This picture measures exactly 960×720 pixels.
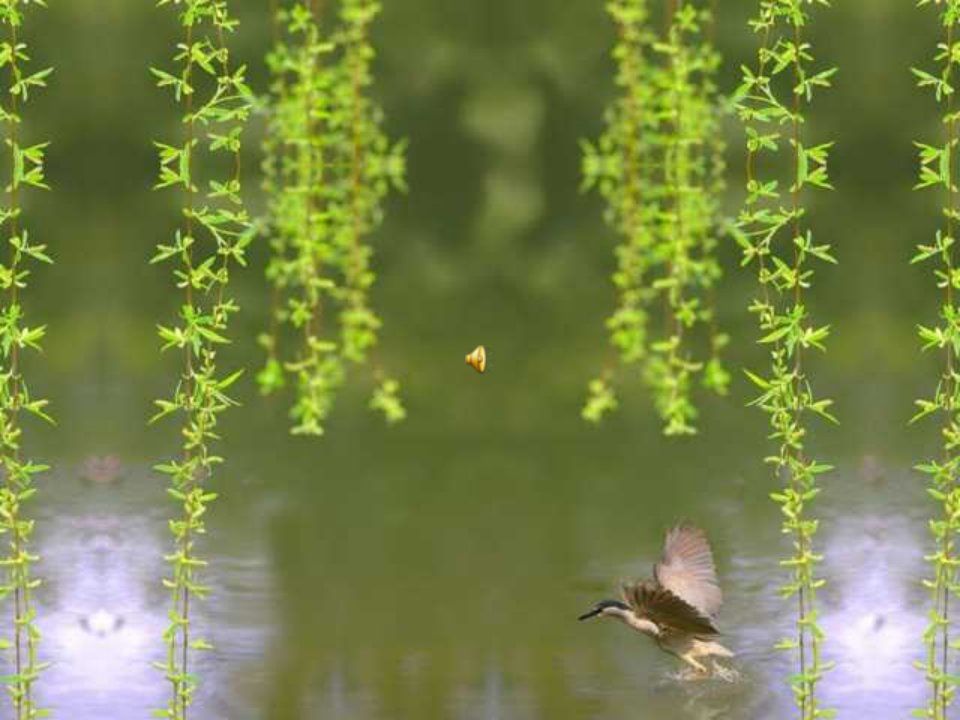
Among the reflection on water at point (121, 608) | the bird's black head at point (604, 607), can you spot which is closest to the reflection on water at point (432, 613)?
the reflection on water at point (121, 608)

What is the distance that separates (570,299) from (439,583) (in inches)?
137

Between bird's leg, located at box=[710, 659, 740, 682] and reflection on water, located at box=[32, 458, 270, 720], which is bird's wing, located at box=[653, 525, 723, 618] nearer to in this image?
bird's leg, located at box=[710, 659, 740, 682]

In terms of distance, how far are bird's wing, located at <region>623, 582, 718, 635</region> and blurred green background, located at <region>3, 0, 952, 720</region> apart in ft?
0.57

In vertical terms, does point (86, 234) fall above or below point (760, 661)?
above

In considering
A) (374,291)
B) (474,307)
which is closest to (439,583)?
(474,307)

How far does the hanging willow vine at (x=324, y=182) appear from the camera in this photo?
25.3ft

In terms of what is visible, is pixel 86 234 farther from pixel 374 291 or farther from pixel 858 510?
pixel 858 510

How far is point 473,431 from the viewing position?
8.87 m

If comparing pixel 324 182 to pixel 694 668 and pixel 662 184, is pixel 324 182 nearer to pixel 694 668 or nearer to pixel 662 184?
pixel 662 184

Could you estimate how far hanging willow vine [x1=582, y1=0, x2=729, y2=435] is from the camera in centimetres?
798

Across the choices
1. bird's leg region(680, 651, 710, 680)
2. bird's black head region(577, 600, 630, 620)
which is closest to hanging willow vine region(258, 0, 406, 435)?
bird's black head region(577, 600, 630, 620)

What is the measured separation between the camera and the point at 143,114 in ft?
34.4

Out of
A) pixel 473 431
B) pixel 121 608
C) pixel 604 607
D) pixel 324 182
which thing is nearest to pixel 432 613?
pixel 604 607

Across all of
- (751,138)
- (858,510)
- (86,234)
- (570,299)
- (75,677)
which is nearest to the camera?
(751,138)
